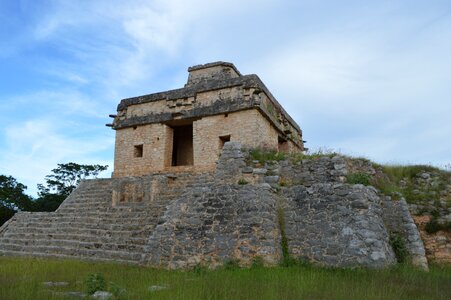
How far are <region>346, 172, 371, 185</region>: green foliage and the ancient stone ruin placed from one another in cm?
18

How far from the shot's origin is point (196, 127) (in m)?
13.5

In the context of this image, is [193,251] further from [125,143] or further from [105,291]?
[125,143]

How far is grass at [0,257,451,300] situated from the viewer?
459 centimetres

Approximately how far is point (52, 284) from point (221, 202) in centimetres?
357

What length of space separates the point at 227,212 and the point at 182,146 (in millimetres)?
9373

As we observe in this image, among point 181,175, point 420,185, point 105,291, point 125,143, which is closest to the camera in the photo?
point 105,291

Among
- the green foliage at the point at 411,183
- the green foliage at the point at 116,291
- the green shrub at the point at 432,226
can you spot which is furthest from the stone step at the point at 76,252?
the green shrub at the point at 432,226

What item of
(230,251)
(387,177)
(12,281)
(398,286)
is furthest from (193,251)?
(387,177)

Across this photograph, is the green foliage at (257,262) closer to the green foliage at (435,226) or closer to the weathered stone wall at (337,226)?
the weathered stone wall at (337,226)

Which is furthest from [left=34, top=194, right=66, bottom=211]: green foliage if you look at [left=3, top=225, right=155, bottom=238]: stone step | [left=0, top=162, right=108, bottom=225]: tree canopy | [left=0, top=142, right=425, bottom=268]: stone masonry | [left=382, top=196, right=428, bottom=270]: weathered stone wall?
[left=382, top=196, right=428, bottom=270]: weathered stone wall

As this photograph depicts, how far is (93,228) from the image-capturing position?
33.5 feet

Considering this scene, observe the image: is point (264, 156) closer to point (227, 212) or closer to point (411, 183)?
point (227, 212)

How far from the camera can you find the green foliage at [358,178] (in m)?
7.80

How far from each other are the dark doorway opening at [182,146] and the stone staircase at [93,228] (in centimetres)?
452
